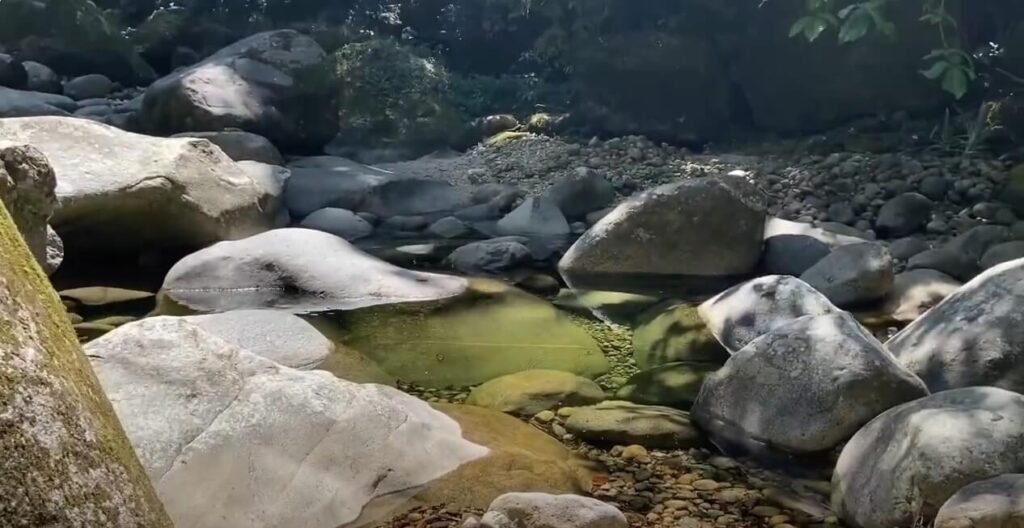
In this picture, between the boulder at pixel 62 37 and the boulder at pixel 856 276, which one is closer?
the boulder at pixel 856 276

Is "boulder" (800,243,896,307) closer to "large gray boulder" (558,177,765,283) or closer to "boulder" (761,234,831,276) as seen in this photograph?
"boulder" (761,234,831,276)

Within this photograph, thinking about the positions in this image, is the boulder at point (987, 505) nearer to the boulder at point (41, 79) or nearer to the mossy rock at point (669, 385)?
the mossy rock at point (669, 385)

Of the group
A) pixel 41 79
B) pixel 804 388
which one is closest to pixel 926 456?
pixel 804 388

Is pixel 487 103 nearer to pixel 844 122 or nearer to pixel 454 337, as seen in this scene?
pixel 844 122

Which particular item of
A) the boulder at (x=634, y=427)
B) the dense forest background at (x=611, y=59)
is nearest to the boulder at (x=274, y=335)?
the boulder at (x=634, y=427)

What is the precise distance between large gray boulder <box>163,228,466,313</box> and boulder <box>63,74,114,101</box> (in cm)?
778

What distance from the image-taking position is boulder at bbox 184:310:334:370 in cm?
419

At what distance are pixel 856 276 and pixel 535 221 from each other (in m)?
2.92

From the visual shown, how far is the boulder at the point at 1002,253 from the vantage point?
18.7ft

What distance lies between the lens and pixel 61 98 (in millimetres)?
11117

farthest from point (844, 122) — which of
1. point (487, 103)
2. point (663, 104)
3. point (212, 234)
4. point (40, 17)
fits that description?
point (40, 17)

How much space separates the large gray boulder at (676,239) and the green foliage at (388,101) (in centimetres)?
534

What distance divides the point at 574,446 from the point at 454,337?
1500 millimetres

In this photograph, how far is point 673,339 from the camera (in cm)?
488
